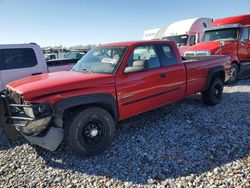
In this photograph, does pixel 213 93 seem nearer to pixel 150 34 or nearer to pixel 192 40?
pixel 192 40

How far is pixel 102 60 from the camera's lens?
15.8 ft

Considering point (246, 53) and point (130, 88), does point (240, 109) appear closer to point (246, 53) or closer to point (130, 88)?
point (130, 88)

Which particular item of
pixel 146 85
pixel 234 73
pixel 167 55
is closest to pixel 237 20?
pixel 234 73

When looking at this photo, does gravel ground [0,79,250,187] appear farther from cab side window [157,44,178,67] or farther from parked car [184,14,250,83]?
parked car [184,14,250,83]

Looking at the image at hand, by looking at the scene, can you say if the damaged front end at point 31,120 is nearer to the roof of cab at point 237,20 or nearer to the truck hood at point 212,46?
the truck hood at point 212,46

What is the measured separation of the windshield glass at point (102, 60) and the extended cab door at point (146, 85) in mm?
228

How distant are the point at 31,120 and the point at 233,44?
30.6 ft

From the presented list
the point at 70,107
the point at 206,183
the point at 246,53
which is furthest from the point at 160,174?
the point at 246,53

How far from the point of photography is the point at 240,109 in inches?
247

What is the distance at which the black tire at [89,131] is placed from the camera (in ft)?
12.7

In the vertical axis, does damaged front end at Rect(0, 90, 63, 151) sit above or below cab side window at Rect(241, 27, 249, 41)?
below

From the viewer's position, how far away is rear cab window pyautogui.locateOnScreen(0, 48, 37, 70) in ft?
20.5

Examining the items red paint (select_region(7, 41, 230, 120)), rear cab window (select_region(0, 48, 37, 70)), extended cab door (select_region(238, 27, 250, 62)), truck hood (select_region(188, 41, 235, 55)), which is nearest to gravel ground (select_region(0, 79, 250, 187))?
red paint (select_region(7, 41, 230, 120))

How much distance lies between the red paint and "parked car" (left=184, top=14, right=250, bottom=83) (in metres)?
4.22
